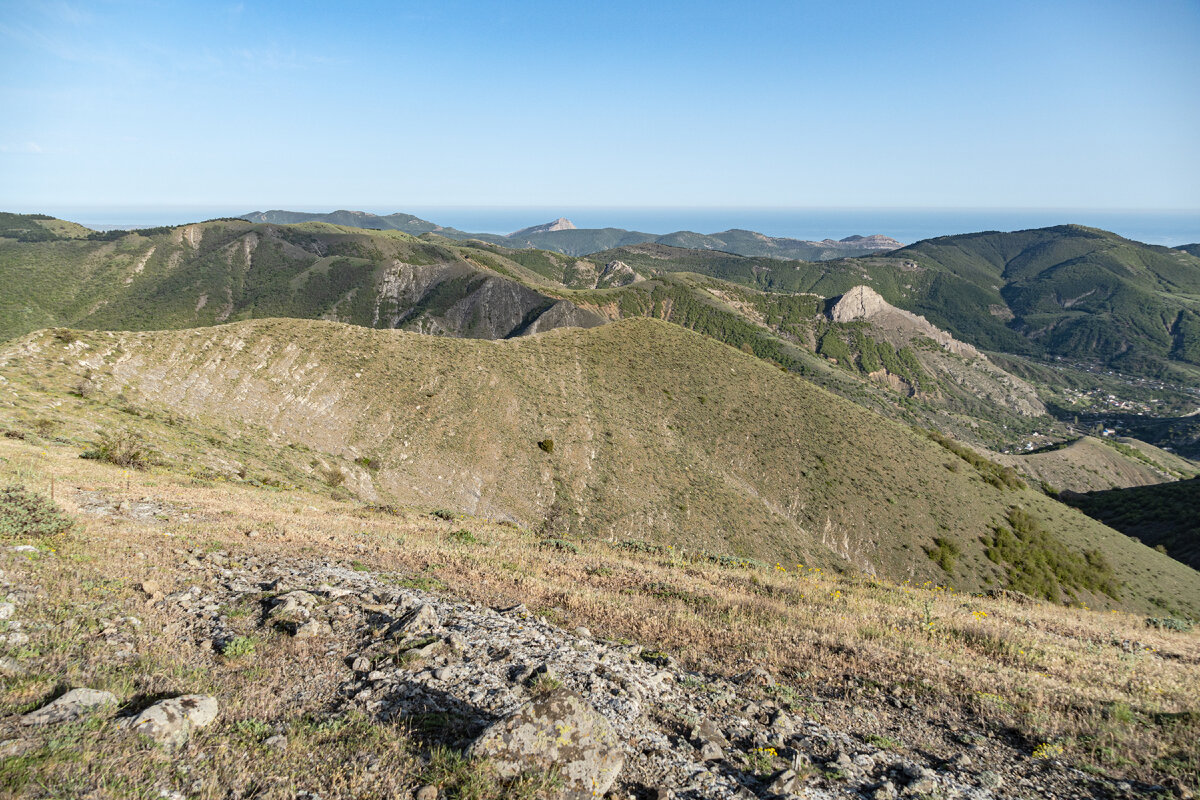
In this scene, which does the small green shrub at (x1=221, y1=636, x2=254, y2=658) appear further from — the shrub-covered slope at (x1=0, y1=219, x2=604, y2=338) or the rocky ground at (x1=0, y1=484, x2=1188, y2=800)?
the shrub-covered slope at (x1=0, y1=219, x2=604, y2=338)

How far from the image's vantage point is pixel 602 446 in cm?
5028

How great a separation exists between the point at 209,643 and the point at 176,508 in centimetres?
1116

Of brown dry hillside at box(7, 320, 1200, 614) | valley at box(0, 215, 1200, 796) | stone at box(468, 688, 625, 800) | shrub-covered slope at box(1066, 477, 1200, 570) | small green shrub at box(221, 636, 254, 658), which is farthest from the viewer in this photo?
shrub-covered slope at box(1066, 477, 1200, 570)

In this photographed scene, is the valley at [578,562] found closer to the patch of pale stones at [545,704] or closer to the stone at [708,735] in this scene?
the patch of pale stones at [545,704]

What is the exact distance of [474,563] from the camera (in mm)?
14312

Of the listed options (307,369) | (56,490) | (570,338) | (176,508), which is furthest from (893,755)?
(570,338)

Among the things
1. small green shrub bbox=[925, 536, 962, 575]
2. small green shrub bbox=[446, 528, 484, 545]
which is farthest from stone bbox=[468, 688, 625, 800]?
small green shrub bbox=[925, 536, 962, 575]

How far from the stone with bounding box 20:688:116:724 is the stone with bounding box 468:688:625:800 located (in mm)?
3987

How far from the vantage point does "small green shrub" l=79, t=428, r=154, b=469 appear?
2100 centimetres

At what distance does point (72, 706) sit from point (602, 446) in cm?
4538

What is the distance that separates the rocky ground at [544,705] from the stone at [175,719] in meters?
0.02

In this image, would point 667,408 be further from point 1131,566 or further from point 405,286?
point 405,286

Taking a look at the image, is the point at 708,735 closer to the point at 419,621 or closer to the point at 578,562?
the point at 419,621

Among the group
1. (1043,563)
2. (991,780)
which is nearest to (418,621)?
(991,780)
